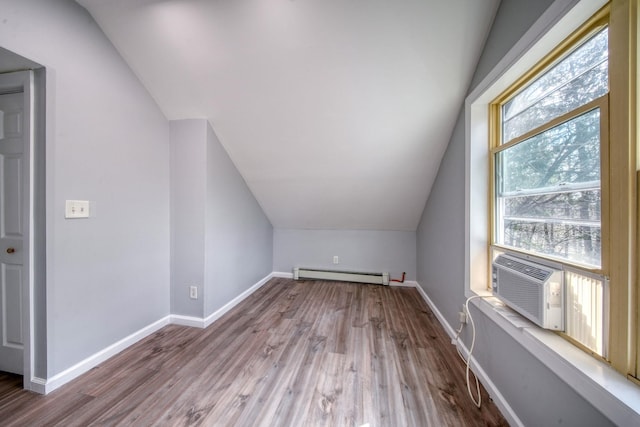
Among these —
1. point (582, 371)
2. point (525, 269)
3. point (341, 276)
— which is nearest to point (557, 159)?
point (525, 269)

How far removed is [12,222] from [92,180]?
506 mm

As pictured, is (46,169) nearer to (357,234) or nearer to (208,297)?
(208,297)

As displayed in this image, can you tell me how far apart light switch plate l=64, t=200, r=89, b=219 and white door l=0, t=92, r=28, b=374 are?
23cm

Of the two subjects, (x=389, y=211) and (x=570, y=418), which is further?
(x=389, y=211)

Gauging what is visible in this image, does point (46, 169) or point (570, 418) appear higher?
point (46, 169)

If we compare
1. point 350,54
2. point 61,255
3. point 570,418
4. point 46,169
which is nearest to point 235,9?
point 350,54

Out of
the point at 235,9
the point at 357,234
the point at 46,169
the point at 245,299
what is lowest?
the point at 245,299

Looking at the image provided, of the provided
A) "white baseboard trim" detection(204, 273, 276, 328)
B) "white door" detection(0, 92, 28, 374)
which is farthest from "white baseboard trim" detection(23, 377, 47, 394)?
"white baseboard trim" detection(204, 273, 276, 328)

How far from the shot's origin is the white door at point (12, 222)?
4.60 ft

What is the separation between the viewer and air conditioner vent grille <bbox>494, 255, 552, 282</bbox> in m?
1.06

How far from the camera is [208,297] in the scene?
7.18 ft

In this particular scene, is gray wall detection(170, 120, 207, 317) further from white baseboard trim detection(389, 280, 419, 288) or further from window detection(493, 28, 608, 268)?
white baseboard trim detection(389, 280, 419, 288)

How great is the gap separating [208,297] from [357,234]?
226 centimetres

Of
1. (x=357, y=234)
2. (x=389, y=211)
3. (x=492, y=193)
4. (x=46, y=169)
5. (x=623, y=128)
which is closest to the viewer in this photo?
(x=623, y=128)
